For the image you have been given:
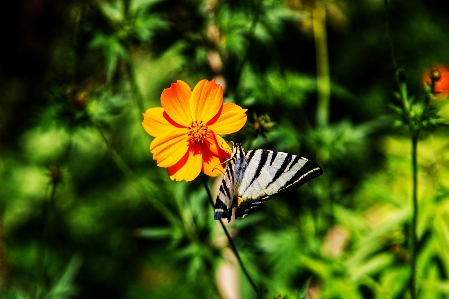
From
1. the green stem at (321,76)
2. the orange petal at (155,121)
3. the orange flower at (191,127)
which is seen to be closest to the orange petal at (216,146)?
the orange flower at (191,127)

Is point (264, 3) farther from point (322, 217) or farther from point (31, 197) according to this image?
point (31, 197)

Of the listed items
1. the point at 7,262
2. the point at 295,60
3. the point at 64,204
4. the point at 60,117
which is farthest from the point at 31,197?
the point at 295,60

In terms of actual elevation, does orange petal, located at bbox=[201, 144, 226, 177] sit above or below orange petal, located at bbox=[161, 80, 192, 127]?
below

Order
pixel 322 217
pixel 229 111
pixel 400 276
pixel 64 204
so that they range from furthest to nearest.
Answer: pixel 64 204 < pixel 322 217 < pixel 400 276 < pixel 229 111

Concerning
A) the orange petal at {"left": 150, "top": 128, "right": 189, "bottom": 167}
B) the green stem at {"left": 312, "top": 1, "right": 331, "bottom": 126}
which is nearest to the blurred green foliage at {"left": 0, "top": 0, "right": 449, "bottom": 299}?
the green stem at {"left": 312, "top": 1, "right": 331, "bottom": 126}

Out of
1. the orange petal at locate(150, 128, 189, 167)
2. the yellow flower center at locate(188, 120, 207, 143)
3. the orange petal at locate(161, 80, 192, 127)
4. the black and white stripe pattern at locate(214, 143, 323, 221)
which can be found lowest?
the black and white stripe pattern at locate(214, 143, 323, 221)

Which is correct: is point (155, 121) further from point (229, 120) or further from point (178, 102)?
point (229, 120)

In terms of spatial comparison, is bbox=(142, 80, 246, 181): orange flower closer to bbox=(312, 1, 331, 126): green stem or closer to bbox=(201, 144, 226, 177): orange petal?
bbox=(201, 144, 226, 177): orange petal

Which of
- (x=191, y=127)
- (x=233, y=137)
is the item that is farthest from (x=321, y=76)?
(x=191, y=127)
